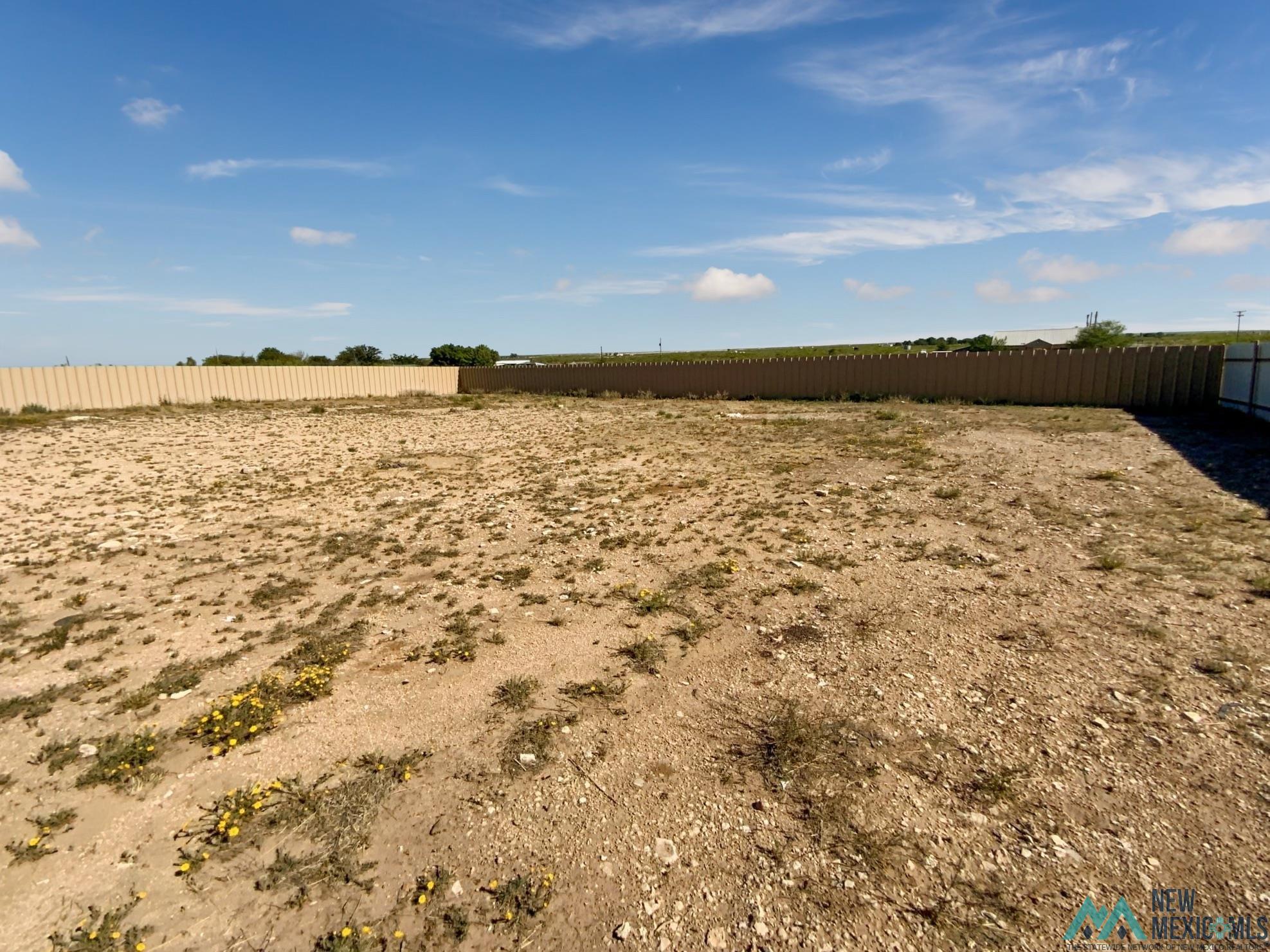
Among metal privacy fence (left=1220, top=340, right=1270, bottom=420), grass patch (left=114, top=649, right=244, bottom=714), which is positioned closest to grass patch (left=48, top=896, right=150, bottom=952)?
grass patch (left=114, top=649, right=244, bottom=714)

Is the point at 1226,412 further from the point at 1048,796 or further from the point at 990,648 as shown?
the point at 1048,796

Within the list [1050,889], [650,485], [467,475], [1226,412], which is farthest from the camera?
[1226,412]

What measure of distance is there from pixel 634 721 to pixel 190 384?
72.8ft

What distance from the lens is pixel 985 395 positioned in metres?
17.7

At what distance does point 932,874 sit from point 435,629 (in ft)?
10.6

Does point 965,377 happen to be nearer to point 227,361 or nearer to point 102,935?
point 102,935

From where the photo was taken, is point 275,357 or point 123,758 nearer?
point 123,758

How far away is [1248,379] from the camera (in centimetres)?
1264

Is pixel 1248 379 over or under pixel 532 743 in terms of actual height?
over

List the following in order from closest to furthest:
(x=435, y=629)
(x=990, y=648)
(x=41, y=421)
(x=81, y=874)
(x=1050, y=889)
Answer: (x=1050, y=889) < (x=81, y=874) < (x=990, y=648) < (x=435, y=629) < (x=41, y=421)

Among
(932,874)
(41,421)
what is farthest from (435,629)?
(41,421)

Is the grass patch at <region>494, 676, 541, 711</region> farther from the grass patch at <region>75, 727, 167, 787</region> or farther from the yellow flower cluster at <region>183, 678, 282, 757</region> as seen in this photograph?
the grass patch at <region>75, 727, 167, 787</region>

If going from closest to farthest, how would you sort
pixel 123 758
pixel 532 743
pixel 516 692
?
1. pixel 123 758
2. pixel 532 743
3. pixel 516 692

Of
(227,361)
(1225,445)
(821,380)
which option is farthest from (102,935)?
(227,361)
